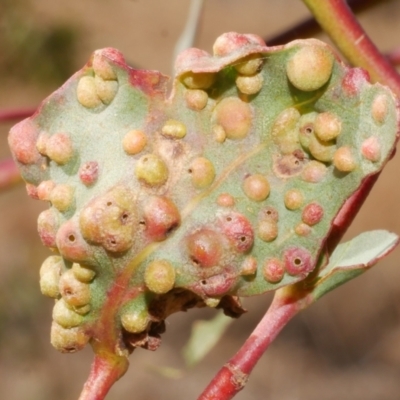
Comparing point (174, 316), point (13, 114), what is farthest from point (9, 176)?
point (174, 316)

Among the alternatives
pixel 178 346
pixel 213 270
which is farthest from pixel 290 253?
pixel 178 346

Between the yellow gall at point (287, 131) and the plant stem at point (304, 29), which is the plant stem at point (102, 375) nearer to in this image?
the yellow gall at point (287, 131)

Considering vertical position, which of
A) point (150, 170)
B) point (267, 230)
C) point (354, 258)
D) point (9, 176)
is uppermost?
point (9, 176)

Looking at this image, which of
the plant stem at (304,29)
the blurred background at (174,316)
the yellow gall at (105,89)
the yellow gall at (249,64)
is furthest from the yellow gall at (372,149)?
the blurred background at (174,316)

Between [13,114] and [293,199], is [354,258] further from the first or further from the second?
[13,114]

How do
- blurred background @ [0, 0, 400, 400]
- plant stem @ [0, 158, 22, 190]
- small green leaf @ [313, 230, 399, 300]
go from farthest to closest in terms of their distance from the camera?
1. blurred background @ [0, 0, 400, 400]
2. plant stem @ [0, 158, 22, 190]
3. small green leaf @ [313, 230, 399, 300]

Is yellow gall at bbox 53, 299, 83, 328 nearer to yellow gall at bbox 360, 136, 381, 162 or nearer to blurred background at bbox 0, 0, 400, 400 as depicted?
yellow gall at bbox 360, 136, 381, 162

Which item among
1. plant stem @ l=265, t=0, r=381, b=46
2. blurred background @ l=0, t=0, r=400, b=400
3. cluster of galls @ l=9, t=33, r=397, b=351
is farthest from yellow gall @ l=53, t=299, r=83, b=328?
blurred background @ l=0, t=0, r=400, b=400
